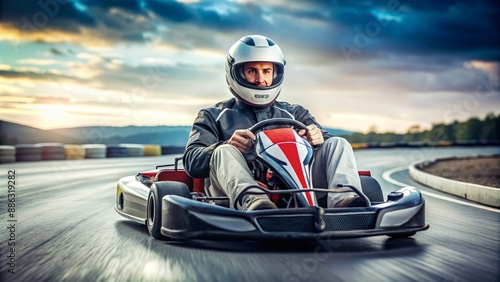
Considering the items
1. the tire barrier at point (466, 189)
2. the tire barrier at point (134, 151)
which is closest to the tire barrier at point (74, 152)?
the tire barrier at point (134, 151)

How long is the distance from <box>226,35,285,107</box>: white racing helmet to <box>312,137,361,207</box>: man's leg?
0.79 meters

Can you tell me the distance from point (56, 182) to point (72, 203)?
12.0ft

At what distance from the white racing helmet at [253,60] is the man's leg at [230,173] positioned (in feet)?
3.06

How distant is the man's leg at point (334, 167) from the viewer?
17.5 ft

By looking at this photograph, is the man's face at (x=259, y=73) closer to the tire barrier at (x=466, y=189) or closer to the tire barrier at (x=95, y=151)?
the tire barrier at (x=466, y=189)

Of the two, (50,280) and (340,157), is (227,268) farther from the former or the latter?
(340,157)

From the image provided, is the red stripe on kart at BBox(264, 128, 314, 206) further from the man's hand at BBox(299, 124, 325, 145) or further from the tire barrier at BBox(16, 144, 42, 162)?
the tire barrier at BBox(16, 144, 42, 162)

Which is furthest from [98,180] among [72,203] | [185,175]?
[185,175]

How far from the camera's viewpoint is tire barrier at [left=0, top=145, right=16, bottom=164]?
20.0 meters

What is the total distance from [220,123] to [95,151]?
18893 mm

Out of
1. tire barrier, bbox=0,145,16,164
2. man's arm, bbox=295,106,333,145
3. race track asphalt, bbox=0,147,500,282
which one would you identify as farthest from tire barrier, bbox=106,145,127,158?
man's arm, bbox=295,106,333,145

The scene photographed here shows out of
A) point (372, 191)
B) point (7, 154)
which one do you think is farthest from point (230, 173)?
point (7, 154)

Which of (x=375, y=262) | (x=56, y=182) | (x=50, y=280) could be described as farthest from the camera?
(x=56, y=182)

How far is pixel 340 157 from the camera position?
556 centimetres
